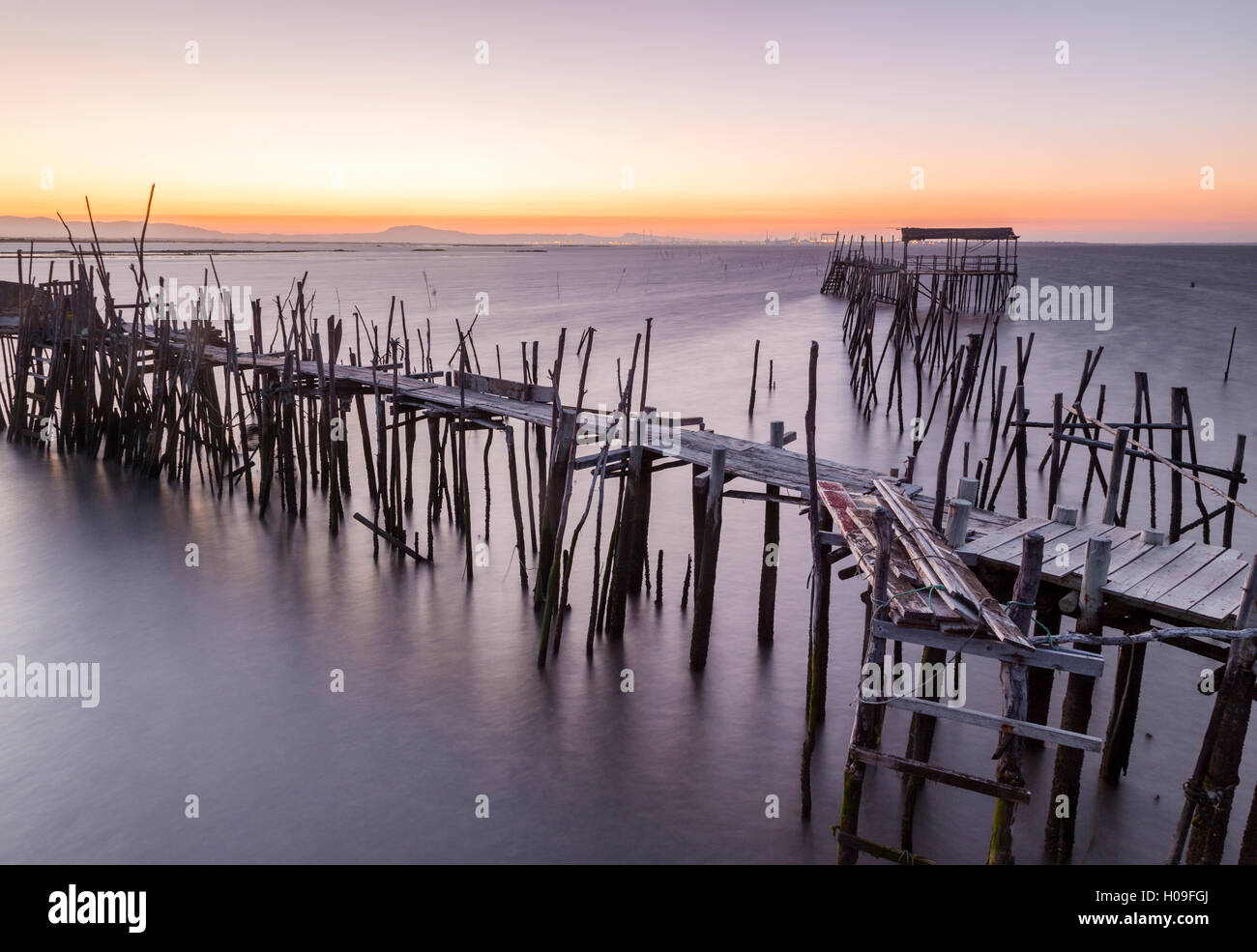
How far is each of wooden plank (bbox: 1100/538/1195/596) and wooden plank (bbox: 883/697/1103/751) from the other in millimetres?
1519

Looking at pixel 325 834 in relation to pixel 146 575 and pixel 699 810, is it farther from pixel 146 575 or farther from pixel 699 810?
pixel 146 575

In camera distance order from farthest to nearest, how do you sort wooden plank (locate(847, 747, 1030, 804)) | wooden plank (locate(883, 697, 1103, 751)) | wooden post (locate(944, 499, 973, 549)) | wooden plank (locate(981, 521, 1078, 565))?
wooden post (locate(944, 499, 973, 549))
wooden plank (locate(981, 521, 1078, 565))
wooden plank (locate(847, 747, 1030, 804))
wooden plank (locate(883, 697, 1103, 751))

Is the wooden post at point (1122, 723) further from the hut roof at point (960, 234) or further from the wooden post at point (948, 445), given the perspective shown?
the hut roof at point (960, 234)

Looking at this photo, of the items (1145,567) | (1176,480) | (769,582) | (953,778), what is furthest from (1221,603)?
(769,582)

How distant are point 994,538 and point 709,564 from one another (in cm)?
234

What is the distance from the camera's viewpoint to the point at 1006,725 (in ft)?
13.4

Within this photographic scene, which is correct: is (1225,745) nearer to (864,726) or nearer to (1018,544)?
(864,726)

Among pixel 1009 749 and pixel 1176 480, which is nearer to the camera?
pixel 1009 749

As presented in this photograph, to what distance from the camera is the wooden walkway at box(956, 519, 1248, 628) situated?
4973mm

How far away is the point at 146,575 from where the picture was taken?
9.93m

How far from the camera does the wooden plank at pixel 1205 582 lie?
197 inches
